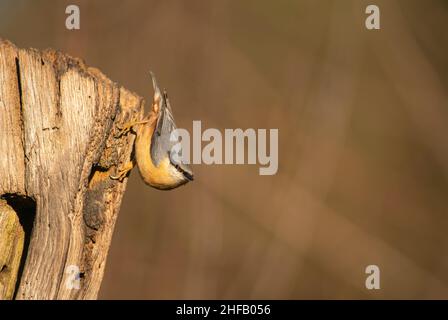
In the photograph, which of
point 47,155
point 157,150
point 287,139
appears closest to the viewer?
point 47,155

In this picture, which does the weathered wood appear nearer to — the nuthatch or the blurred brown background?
the nuthatch

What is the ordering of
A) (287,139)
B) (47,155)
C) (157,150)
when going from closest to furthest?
1. (47,155)
2. (157,150)
3. (287,139)

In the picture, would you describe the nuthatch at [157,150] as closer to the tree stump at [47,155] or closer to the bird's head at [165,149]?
the bird's head at [165,149]

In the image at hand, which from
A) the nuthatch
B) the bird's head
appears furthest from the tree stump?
the bird's head

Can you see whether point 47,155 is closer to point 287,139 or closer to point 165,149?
point 165,149

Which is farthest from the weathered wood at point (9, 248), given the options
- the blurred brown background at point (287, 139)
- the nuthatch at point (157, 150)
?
the blurred brown background at point (287, 139)

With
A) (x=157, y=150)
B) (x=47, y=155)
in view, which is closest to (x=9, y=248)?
(x=47, y=155)
